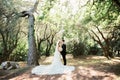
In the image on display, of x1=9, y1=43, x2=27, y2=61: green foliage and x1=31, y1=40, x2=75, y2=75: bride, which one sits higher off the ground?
x1=9, y1=43, x2=27, y2=61: green foliage

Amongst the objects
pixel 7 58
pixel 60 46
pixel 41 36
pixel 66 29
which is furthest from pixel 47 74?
pixel 41 36

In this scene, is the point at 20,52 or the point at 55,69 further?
the point at 20,52

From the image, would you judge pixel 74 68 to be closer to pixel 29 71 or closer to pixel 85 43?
pixel 29 71

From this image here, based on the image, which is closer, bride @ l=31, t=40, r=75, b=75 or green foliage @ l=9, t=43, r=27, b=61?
bride @ l=31, t=40, r=75, b=75

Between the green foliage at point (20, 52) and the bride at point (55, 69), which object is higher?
the green foliage at point (20, 52)

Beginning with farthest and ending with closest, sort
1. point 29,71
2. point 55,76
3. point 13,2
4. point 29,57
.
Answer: point 13,2 → point 29,57 → point 29,71 → point 55,76

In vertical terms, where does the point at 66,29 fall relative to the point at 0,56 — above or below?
above

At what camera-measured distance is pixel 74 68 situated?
46.6 ft

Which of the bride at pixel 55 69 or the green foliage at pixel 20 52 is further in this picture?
the green foliage at pixel 20 52

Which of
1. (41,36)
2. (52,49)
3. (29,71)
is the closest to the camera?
(29,71)

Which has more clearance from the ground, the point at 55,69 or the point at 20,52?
the point at 20,52

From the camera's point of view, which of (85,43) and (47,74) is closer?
(47,74)

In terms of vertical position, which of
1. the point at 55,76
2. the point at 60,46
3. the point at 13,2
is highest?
the point at 13,2

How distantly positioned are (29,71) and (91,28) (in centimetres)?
1266
